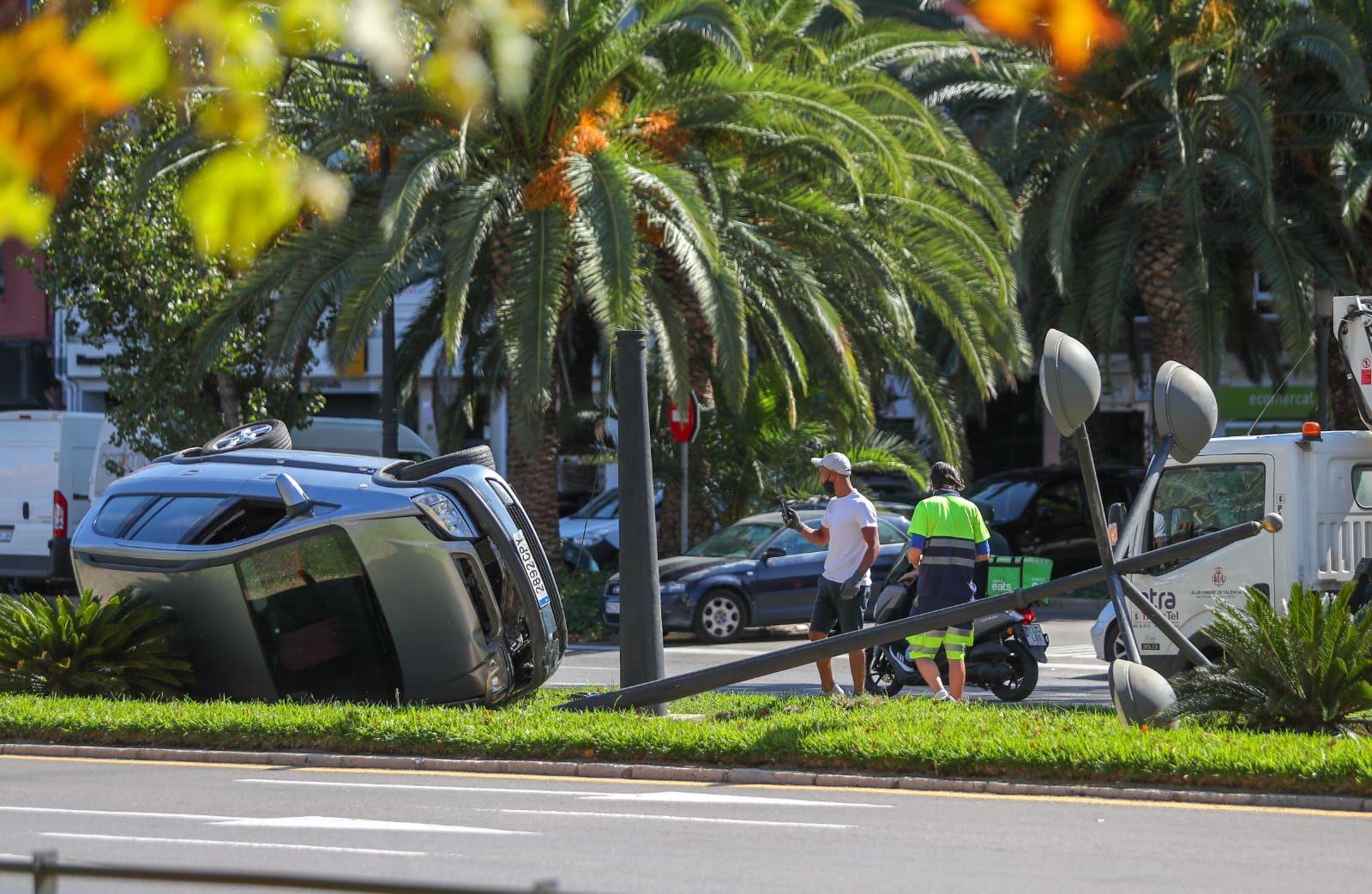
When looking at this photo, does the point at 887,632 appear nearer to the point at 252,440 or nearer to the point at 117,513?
the point at 252,440

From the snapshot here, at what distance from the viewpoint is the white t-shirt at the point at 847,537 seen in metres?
12.5

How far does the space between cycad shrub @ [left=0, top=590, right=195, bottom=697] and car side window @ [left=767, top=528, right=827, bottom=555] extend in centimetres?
841

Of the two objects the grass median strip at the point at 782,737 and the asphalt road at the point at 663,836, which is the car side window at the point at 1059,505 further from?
the asphalt road at the point at 663,836

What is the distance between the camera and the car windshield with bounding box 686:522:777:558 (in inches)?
779

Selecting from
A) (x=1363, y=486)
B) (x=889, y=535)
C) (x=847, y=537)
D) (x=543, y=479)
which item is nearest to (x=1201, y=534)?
(x=1363, y=486)

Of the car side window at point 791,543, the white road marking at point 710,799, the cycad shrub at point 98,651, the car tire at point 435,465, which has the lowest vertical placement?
the white road marking at point 710,799

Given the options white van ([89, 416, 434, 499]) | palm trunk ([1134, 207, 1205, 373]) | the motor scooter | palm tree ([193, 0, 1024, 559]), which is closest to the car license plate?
the motor scooter

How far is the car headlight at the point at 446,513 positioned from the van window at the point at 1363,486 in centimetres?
609

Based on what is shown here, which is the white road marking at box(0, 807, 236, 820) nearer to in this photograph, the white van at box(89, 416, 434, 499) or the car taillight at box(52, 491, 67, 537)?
the car taillight at box(52, 491, 67, 537)

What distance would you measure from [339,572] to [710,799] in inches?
154

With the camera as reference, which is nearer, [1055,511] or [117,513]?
[117,513]

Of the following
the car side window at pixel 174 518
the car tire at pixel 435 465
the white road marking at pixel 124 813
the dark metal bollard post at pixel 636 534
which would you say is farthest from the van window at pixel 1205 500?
the white road marking at pixel 124 813

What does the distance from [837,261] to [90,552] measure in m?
10.7

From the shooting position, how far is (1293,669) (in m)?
10.0
